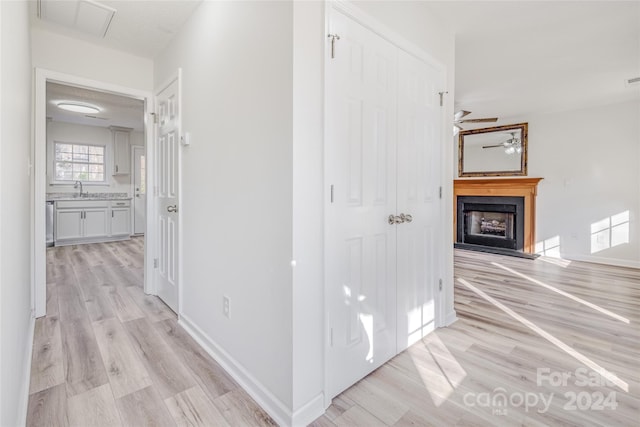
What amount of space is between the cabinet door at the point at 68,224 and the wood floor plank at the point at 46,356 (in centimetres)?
408

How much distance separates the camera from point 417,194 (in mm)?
2201

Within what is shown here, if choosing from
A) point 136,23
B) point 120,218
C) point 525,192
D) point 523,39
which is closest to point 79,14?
point 136,23

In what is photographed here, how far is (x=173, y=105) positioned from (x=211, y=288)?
1647 mm

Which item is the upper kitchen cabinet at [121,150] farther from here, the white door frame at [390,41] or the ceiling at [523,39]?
the white door frame at [390,41]

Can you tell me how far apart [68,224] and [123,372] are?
5423 millimetres

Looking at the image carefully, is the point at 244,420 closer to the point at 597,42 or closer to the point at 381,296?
the point at 381,296

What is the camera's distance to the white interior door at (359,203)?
1.58m

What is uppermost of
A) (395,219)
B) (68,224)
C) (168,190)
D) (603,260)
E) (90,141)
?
(90,141)

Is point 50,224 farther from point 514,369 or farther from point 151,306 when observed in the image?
point 514,369

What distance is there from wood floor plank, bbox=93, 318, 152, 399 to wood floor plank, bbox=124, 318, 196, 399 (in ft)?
0.12

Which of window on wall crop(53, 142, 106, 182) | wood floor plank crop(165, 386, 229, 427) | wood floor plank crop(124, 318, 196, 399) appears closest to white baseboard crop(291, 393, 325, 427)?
wood floor plank crop(165, 386, 229, 427)

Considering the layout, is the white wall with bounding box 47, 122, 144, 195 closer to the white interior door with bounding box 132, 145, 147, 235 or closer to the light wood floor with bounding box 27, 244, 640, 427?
the white interior door with bounding box 132, 145, 147, 235

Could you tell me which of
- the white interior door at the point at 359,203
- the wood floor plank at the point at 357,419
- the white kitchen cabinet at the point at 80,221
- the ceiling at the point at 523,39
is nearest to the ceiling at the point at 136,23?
the ceiling at the point at 523,39

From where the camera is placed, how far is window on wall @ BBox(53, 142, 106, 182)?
6418 millimetres
